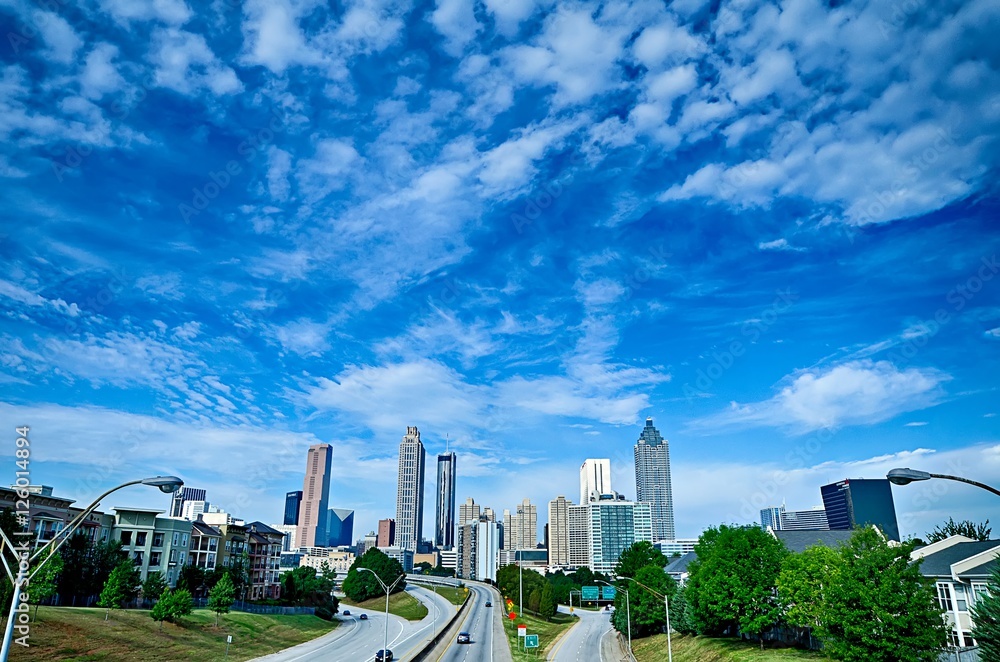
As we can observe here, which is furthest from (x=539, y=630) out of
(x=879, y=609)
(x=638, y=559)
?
(x=879, y=609)

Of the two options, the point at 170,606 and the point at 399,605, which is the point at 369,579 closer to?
the point at 399,605

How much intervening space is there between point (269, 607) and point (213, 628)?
22717 millimetres

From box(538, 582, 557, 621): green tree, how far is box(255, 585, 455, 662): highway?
18528 mm

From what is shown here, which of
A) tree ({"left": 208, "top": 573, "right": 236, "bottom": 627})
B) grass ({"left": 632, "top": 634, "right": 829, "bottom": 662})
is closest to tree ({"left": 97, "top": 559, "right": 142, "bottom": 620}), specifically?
tree ({"left": 208, "top": 573, "right": 236, "bottom": 627})

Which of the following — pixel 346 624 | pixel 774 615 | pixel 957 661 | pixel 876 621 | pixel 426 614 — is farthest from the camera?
pixel 426 614

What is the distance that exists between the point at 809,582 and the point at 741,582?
9919 mm

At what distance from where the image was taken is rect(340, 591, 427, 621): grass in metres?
127

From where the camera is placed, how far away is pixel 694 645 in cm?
6625

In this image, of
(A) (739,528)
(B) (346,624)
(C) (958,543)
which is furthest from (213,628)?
(C) (958,543)

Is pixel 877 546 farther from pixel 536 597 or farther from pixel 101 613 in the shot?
pixel 536 597

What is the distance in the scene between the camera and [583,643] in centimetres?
8962

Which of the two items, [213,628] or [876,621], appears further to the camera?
[213,628]

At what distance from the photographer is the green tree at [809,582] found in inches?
1678

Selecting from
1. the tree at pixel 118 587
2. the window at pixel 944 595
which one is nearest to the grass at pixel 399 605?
the tree at pixel 118 587
